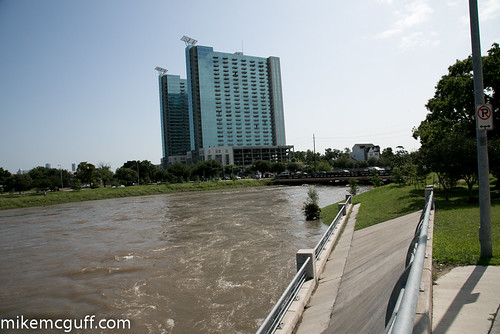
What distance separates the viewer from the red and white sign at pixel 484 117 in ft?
22.5

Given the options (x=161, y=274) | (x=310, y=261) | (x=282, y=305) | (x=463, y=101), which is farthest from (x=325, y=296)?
(x=463, y=101)

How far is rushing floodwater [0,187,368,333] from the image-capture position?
31.4 ft

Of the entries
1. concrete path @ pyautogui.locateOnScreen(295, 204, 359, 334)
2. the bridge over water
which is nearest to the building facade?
the bridge over water

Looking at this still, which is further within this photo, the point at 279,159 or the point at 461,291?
the point at 279,159

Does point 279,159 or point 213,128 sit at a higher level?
point 213,128

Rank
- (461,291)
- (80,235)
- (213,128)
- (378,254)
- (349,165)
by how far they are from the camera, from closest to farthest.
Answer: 1. (461,291)
2. (378,254)
3. (80,235)
4. (349,165)
5. (213,128)

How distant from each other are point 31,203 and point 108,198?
14.0 m

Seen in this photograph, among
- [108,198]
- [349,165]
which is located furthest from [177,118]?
[108,198]

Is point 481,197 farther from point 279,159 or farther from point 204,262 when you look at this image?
point 279,159

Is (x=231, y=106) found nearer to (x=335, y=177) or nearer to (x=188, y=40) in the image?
(x=188, y=40)

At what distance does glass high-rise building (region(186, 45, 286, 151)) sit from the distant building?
130ft

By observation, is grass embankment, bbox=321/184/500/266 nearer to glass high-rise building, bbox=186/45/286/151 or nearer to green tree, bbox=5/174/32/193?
green tree, bbox=5/174/32/193

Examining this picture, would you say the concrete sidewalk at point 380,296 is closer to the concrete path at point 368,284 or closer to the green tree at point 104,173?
the concrete path at point 368,284

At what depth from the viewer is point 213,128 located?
15025 cm
